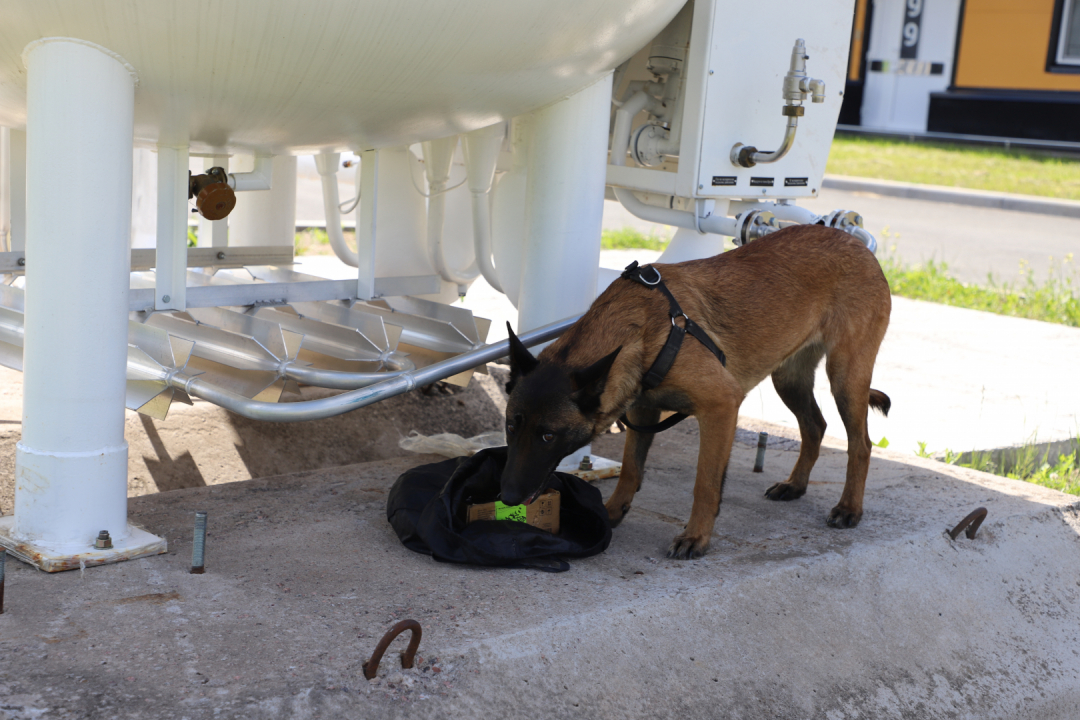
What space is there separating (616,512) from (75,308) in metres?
1.57

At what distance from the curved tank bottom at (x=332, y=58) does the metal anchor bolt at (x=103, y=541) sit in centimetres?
105

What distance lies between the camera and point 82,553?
253 cm

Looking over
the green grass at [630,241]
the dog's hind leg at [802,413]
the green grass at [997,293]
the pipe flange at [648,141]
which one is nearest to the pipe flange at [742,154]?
the pipe flange at [648,141]

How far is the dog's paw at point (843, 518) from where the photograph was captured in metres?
3.21

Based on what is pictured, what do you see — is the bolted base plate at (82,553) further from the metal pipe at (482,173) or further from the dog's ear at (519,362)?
the metal pipe at (482,173)

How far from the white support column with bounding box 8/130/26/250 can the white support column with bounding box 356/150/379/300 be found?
1.14 metres

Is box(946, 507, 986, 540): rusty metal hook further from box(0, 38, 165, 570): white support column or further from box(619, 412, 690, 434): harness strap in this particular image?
box(0, 38, 165, 570): white support column

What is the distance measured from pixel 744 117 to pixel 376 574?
2055mm

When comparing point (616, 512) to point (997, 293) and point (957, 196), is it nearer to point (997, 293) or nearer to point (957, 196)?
point (997, 293)

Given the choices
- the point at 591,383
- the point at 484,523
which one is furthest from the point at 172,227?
Answer: the point at 591,383

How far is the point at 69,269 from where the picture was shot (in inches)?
95.3

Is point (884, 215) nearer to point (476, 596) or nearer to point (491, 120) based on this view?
point (491, 120)

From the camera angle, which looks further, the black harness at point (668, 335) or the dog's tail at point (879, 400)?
the dog's tail at point (879, 400)

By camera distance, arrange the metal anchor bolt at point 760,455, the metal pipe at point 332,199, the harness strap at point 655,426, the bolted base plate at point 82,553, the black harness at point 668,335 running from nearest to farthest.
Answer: the bolted base plate at point 82,553 < the black harness at point 668,335 < the harness strap at point 655,426 < the metal anchor bolt at point 760,455 < the metal pipe at point 332,199
